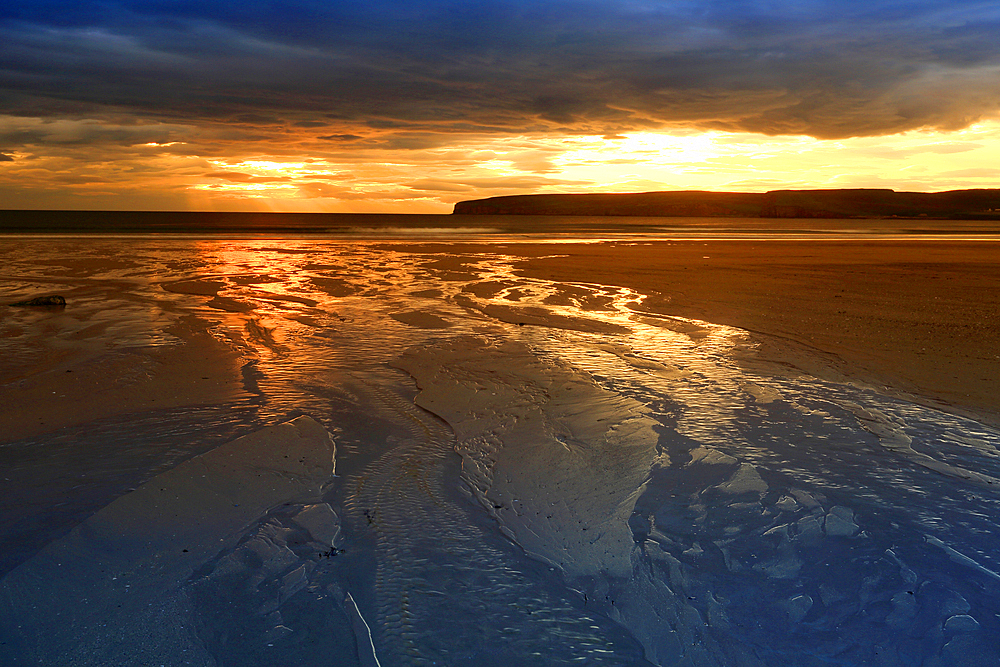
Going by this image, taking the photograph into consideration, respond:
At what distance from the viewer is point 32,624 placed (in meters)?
2.67

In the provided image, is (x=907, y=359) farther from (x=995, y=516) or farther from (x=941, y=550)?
(x=941, y=550)

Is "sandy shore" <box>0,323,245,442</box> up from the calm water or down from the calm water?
up

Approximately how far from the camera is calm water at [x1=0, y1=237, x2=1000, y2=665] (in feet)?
8.68

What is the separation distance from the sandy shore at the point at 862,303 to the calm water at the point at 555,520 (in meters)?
1.27

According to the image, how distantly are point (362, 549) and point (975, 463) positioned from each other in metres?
4.44

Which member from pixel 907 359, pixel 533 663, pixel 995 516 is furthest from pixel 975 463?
pixel 533 663

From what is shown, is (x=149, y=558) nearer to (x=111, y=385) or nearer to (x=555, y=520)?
(x=555, y=520)

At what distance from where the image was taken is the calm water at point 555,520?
2.65 meters

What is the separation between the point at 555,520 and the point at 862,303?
979cm

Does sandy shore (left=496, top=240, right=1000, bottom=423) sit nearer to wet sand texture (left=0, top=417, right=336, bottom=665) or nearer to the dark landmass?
wet sand texture (left=0, top=417, right=336, bottom=665)

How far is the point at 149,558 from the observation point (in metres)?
3.20

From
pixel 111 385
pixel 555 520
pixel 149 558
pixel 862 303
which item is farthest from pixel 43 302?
pixel 862 303

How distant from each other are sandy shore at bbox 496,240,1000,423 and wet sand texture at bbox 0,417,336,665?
5.97 metres

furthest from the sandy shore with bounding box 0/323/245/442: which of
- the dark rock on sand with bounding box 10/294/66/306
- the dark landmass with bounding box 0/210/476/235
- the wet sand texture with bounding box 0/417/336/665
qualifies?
the dark landmass with bounding box 0/210/476/235
